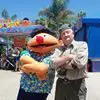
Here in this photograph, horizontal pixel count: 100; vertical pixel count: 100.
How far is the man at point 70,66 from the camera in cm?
420

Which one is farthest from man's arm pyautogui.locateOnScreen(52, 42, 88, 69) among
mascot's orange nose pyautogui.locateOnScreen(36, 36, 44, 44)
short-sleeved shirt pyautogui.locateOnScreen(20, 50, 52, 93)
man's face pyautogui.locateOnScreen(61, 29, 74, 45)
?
mascot's orange nose pyautogui.locateOnScreen(36, 36, 44, 44)

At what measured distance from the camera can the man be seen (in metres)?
4.20

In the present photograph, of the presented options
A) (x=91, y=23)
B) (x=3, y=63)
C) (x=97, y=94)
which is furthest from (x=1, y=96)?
(x=3, y=63)

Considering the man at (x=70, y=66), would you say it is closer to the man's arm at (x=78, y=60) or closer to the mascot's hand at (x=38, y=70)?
the man's arm at (x=78, y=60)

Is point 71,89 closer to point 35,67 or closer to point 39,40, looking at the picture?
point 35,67

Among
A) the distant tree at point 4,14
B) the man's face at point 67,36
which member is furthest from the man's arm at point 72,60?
the distant tree at point 4,14

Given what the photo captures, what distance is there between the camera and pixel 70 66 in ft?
13.8

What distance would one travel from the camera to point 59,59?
13.6ft

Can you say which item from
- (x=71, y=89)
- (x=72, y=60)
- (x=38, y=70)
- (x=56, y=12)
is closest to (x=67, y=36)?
(x=72, y=60)

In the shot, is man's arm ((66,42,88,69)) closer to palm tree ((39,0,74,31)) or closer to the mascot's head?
the mascot's head

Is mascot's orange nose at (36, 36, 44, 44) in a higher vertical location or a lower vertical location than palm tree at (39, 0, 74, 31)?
lower

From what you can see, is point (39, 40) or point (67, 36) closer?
point (67, 36)

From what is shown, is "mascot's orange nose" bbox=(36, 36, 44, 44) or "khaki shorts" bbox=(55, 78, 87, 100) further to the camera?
"mascot's orange nose" bbox=(36, 36, 44, 44)

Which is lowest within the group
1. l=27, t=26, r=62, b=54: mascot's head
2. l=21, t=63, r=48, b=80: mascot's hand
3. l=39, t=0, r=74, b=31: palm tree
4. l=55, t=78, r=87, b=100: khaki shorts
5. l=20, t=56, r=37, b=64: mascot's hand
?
l=55, t=78, r=87, b=100: khaki shorts
